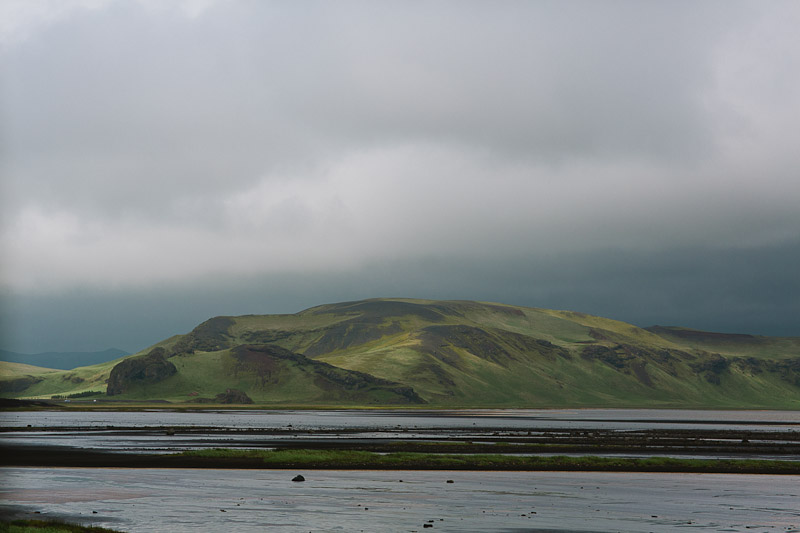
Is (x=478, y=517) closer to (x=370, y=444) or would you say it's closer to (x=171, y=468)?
(x=171, y=468)

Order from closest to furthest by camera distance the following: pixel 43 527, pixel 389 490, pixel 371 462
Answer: pixel 43 527, pixel 389 490, pixel 371 462

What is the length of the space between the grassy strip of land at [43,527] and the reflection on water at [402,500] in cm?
276

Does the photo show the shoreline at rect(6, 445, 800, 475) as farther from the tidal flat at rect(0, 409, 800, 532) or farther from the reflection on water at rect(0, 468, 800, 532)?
the reflection on water at rect(0, 468, 800, 532)

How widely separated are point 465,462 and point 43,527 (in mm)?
48921

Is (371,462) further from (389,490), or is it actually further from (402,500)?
(402,500)

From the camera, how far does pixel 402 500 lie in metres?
51.5

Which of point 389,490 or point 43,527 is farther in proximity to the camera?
point 389,490

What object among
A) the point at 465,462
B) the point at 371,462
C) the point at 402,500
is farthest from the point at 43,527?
the point at 465,462

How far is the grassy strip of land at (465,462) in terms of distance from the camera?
248ft

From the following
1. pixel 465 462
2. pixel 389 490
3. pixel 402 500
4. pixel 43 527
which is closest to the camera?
pixel 43 527

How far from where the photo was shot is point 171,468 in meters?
71.0

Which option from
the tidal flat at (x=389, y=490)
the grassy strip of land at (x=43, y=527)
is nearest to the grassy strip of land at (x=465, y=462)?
the tidal flat at (x=389, y=490)

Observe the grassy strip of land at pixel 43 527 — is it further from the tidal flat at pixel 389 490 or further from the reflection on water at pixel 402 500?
the reflection on water at pixel 402 500

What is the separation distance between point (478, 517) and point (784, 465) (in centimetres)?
5168
